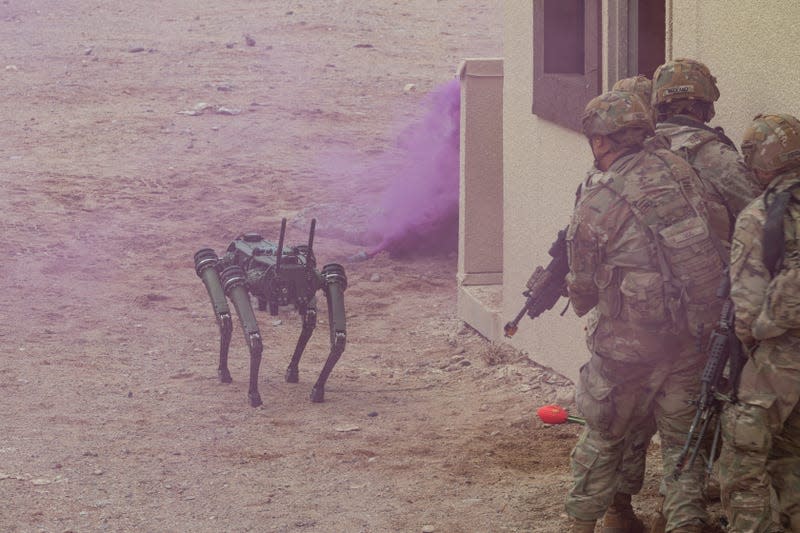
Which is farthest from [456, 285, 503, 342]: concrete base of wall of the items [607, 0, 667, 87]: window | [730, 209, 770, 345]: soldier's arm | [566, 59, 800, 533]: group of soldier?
[730, 209, 770, 345]: soldier's arm

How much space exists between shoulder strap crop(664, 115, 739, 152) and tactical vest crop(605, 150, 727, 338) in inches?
15.8

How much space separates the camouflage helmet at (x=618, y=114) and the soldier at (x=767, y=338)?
49 cm

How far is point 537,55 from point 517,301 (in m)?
1.61

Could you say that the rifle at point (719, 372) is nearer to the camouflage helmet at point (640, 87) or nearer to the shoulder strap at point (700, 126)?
the shoulder strap at point (700, 126)

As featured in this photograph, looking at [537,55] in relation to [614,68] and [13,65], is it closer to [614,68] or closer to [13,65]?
[614,68]

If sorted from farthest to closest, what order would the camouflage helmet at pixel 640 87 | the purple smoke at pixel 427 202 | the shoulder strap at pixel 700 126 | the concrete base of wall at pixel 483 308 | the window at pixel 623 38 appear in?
the purple smoke at pixel 427 202, the concrete base of wall at pixel 483 308, the window at pixel 623 38, the camouflage helmet at pixel 640 87, the shoulder strap at pixel 700 126

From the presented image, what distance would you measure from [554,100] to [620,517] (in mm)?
2991

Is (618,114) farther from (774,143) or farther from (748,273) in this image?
(748,273)

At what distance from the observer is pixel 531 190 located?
8.09 metres

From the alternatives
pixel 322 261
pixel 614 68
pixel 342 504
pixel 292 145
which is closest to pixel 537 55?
pixel 614 68

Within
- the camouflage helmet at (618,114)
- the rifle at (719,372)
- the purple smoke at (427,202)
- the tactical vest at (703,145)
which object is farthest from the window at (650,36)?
the purple smoke at (427,202)

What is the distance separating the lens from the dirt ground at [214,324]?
6.15 meters

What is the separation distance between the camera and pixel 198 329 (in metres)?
9.40

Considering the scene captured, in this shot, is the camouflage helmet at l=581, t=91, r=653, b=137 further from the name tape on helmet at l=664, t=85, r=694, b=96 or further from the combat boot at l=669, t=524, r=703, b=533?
the combat boot at l=669, t=524, r=703, b=533
